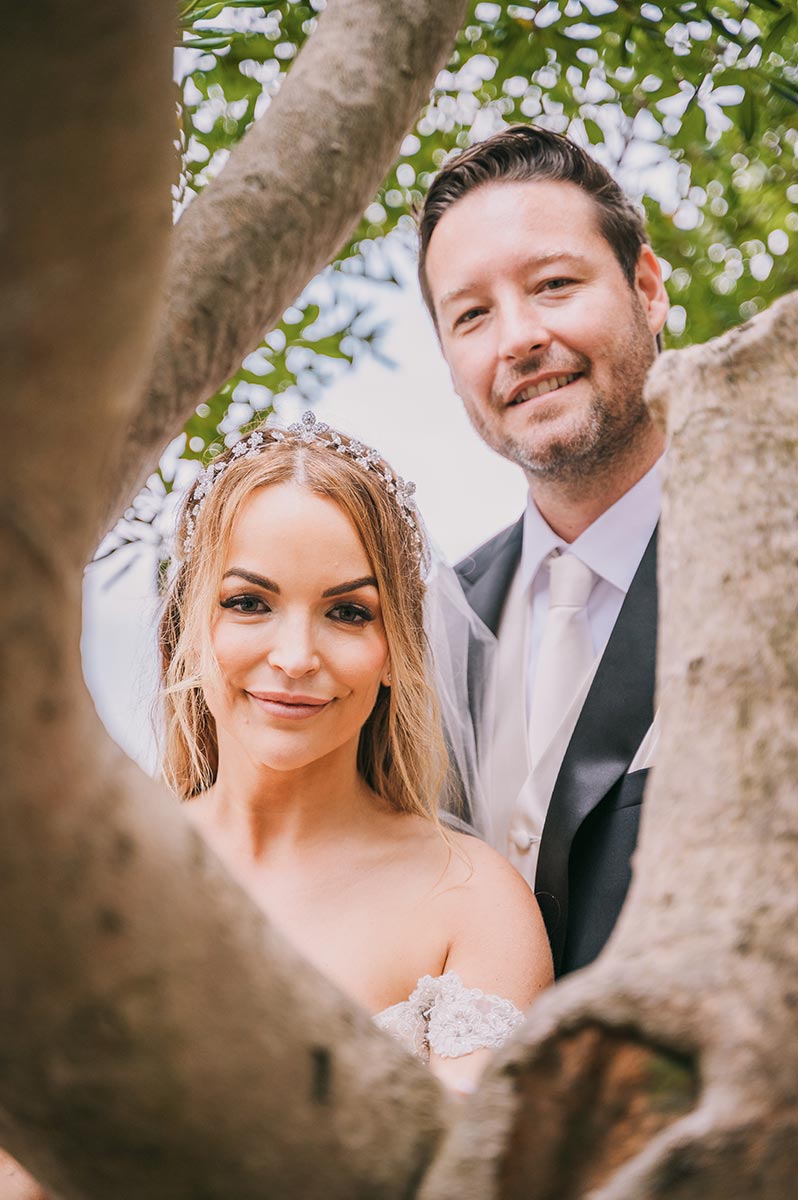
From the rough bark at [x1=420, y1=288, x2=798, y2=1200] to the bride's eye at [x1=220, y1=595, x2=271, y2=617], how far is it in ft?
5.97

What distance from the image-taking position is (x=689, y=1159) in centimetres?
70

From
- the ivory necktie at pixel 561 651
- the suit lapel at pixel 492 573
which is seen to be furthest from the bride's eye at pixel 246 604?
the suit lapel at pixel 492 573

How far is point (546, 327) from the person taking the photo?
142 inches

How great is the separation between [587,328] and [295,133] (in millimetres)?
2468

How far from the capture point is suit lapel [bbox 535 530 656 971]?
291cm

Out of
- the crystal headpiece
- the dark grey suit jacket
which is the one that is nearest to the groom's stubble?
the dark grey suit jacket

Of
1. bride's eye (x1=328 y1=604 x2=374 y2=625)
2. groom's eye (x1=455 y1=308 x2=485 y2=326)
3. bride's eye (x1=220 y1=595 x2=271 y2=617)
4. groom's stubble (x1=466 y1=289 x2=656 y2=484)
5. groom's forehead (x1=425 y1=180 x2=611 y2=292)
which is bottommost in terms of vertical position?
bride's eye (x1=328 y1=604 x2=374 y2=625)

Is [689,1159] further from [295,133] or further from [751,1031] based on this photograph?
[295,133]

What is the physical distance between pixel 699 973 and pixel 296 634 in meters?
1.89

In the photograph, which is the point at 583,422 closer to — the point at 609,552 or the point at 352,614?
the point at 609,552

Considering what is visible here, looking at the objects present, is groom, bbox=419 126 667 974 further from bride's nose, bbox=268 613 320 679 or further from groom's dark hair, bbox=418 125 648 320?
bride's nose, bbox=268 613 320 679

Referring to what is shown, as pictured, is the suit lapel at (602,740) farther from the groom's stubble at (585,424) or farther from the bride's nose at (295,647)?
the bride's nose at (295,647)

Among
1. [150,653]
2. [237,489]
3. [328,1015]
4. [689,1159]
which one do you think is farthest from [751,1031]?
[150,653]

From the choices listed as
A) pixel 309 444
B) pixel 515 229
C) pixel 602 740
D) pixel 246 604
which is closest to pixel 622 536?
pixel 602 740
